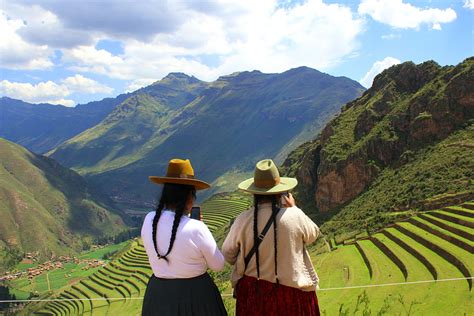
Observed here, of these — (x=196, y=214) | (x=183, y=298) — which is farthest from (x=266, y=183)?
(x=183, y=298)

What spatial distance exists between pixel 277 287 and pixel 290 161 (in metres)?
77.8

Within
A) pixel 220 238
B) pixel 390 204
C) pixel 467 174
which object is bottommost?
pixel 220 238

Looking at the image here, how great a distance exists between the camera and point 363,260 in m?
27.0

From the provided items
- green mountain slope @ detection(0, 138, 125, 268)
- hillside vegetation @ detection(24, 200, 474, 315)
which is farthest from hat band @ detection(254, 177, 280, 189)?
green mountain slope @ detection(0, 138, 125, 268)

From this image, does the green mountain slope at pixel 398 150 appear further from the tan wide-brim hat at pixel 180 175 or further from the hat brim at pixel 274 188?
the tan wide-brim hat at pixel 180 175

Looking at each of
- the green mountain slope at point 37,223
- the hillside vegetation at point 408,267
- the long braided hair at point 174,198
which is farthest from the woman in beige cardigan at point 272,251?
the green mountain slope at point 37,223

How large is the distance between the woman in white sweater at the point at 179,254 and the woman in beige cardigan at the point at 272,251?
0.31 metres

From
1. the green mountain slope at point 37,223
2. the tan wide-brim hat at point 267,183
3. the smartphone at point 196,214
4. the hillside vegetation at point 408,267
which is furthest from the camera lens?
the green mountain slope at point 37,223

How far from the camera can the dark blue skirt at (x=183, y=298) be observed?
444 centimetres

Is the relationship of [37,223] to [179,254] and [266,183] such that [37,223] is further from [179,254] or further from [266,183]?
[266,183]

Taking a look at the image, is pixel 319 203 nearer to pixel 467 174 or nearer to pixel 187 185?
pixel 467 174

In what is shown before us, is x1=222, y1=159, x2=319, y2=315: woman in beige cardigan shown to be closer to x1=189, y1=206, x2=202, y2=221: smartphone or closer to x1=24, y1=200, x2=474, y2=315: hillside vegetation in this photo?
x1=189, y1=206, x2=202, y2=221: smartphone

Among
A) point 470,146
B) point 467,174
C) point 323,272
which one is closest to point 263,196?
point 323,272

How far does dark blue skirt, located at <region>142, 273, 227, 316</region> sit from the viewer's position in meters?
4.44
